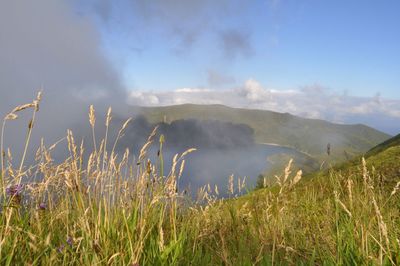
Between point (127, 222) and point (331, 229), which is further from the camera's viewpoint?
point (331, 229)

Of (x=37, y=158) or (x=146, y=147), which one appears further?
(x=37, y=158)

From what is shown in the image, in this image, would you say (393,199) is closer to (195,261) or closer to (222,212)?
(222,212)

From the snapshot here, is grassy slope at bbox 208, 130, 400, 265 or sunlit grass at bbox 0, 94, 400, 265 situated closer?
sunlit grass at bbox 0, 94, 400, 265

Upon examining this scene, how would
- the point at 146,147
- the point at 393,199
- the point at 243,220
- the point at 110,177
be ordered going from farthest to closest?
the point at 393,199 → the point at 243,220 → the point at 110,177 → the point at 146,147

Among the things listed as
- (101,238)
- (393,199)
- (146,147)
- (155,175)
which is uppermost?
(146,147)

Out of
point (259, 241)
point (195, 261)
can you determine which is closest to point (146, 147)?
point (195, 261)

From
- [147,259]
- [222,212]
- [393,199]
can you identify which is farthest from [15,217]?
[393,199]

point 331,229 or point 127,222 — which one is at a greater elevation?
point 127,222

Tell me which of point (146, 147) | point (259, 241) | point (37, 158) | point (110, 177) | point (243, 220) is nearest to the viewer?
point (146, 147)

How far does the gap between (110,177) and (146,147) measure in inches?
29.7

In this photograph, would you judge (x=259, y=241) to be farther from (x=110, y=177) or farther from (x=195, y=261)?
(x=110, y=177)

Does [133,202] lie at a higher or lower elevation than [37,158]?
lower

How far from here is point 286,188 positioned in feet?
12.9

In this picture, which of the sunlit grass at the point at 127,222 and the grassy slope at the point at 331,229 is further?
the grassy slope at the point at 331,229
